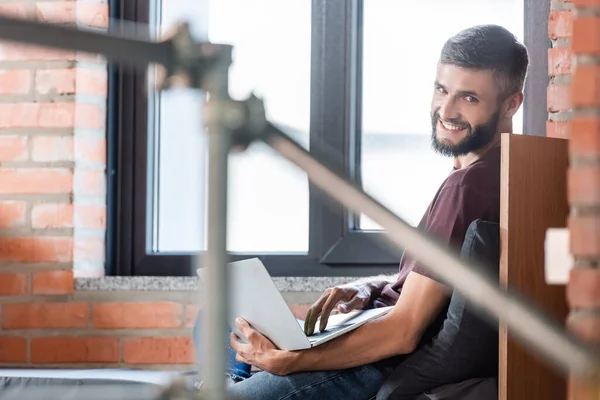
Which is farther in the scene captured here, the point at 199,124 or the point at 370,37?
the point at 370,37

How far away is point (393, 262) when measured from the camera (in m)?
2.25

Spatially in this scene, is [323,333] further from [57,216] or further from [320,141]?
[57,216]

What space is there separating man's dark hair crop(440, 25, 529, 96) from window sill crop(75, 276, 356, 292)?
2.36ft

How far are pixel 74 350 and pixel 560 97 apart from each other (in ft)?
4.56

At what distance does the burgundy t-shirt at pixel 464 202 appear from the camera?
1.43 metres

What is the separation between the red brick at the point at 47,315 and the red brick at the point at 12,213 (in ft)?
0.70

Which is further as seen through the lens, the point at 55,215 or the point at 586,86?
the point at 55,215

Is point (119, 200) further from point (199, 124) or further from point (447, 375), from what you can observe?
point (199, 124)

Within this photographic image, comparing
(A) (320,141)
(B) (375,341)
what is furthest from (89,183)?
(B) (375,341)

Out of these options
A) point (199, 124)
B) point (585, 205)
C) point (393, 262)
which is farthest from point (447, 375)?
point (199, 124)

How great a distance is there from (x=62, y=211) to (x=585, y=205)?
1497 millimetres

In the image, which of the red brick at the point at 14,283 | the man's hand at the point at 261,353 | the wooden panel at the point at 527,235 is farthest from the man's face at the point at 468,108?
the red brick at the point at 14,283

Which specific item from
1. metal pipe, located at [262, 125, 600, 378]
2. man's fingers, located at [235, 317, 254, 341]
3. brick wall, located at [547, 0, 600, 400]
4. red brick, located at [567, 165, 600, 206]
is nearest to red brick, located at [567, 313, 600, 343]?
brick wall, located at [547, 0, 600, 400]

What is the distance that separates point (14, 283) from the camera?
7.13ft
